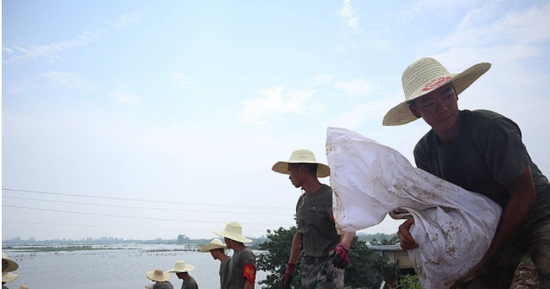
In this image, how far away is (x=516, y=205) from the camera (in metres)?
1.85

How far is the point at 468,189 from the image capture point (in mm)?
2137

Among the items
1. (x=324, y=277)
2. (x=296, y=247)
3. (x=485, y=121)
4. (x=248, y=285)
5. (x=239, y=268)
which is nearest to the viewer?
(x=485, y=121)

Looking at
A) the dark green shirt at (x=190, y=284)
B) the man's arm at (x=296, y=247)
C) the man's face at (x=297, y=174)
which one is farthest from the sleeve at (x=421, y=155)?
the dark green shirt at (x=190, y=284)

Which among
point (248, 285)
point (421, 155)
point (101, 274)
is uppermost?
point (421, 155)

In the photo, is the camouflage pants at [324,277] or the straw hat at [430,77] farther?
the camouflage pants at [324,277]

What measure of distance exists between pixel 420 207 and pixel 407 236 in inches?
7.1

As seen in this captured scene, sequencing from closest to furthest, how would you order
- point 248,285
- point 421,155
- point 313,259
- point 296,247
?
1. point 421,155
2. point 313,259
3. point 296,247
4. point 248,285

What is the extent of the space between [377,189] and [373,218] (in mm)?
144

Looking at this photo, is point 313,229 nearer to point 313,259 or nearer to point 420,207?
point 313,259

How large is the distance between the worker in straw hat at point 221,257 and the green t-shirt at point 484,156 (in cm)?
371

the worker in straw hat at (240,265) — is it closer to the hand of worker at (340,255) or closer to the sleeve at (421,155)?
the hand of worker at (340,255)

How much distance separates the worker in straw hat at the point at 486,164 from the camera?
183 cm

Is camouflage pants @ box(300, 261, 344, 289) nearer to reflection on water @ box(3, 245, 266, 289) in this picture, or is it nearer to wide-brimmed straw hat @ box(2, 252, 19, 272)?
wide-brimmed straw hat @ box(2, 252, 19, 272)

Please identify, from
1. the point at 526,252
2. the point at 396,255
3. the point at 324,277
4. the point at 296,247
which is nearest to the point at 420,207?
the point at 526,252
